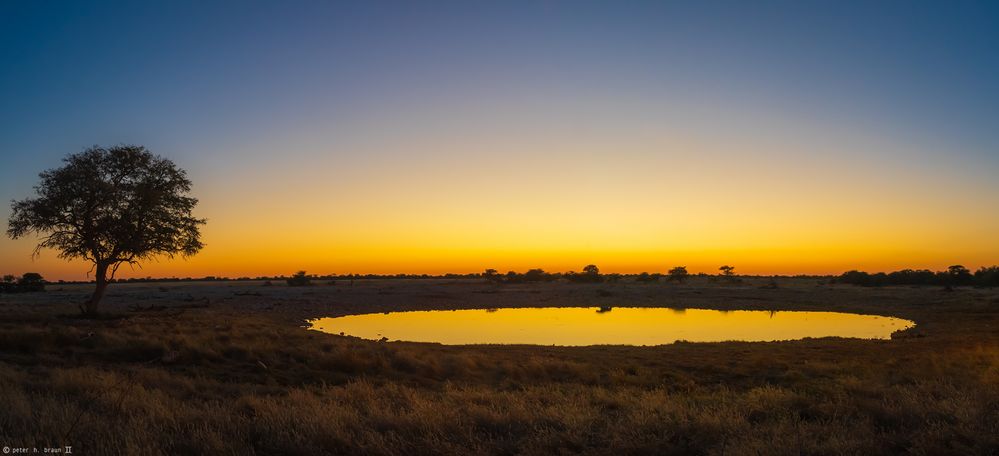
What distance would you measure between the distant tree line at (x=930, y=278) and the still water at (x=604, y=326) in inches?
1552

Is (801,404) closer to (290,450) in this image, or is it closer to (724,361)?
(290,450)

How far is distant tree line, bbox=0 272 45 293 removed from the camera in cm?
5616

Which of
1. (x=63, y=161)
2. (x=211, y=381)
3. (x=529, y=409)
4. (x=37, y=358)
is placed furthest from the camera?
(x=63, y=161)

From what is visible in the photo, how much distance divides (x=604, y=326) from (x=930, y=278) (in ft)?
232

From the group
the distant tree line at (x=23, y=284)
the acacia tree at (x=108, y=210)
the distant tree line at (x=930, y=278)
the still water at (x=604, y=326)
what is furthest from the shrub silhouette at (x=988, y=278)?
the distant tree line at (x=23, y=284)

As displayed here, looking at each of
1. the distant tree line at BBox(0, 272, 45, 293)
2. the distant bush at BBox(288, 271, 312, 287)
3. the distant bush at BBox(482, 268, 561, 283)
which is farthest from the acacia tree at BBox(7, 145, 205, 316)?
the distant bush at BBox(482, 268, 561, 283)

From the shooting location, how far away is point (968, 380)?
12.8 metres

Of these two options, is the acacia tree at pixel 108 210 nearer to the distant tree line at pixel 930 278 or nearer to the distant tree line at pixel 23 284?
the distant tree line at pixel 23 284

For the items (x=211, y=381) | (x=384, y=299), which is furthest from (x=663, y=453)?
(x=384, y=299)

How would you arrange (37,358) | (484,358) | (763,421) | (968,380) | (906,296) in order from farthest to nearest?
(906,296), (484,358), (37,358), (968,380), (763,421)

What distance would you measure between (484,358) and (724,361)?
831 centimetres

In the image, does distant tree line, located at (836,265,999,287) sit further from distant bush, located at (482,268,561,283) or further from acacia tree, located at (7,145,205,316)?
acacia tree, located at (7,145,205,316)

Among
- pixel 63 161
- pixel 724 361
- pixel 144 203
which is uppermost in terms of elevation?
pixel 63 161

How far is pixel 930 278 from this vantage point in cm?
8350
